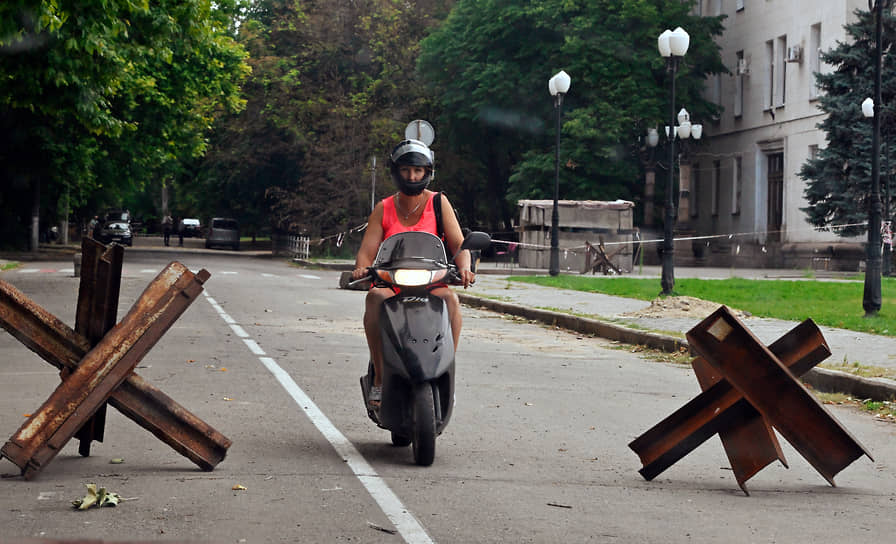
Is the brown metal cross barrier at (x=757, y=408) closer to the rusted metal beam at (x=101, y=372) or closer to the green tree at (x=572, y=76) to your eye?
the rusted metal beam at (x=101, y=372)

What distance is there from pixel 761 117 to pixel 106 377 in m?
50.4

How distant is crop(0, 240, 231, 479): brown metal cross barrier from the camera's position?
6.30m

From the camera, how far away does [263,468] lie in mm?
6918

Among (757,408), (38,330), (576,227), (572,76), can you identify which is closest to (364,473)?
(38,330)

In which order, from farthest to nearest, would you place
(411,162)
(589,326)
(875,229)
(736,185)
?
(736,185), (875,229), (589,326), (411,162)

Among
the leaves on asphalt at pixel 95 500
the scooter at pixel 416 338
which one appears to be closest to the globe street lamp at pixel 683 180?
the scooter at pixel 416 338

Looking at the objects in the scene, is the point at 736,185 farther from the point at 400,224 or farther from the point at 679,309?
the point at 400,224

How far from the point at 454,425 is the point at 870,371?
15.8 ft

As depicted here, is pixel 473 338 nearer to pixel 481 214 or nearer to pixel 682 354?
pixel 682 354

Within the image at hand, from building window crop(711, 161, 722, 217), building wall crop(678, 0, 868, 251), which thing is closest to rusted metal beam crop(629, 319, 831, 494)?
building wall crop(678, 0, 868, 251)

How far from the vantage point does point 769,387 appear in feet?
21.8

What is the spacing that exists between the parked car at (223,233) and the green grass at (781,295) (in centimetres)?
4788

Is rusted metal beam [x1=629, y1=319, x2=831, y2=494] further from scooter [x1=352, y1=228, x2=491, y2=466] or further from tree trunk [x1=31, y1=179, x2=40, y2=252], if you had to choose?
tree trunk [x1=31, y1=179, x2=40, y2=252]

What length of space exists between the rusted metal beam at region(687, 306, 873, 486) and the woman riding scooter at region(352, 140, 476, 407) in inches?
58.1
